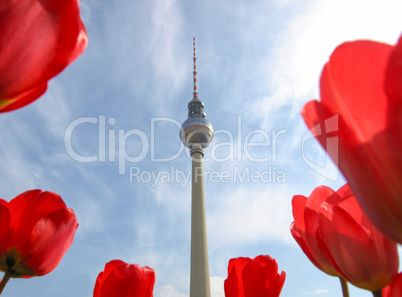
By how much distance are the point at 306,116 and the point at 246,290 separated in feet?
2.36

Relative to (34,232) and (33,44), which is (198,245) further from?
(33,44)

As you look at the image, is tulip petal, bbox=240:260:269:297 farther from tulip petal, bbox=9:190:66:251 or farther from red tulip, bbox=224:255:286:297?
tulip petal, bbox=9:190:66:251

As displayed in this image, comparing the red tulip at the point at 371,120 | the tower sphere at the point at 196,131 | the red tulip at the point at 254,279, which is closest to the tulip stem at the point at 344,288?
the red tulip at the point at 254,279

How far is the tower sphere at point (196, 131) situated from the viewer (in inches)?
1508

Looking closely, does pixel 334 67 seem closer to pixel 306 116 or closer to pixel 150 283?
pixel 306 116

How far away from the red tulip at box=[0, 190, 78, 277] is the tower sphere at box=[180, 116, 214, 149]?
122ft

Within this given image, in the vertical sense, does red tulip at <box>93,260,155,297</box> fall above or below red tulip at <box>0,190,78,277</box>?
below

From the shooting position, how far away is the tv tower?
26.4 m

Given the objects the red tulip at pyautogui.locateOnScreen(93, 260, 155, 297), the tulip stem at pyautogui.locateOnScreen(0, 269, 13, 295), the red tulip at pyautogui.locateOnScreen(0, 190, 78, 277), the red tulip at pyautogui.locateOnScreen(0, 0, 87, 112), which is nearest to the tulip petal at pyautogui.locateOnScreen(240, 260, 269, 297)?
the red tulip at pyautogui.locateOnScreen(93, 260, 155, 297)

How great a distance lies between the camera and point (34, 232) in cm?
93

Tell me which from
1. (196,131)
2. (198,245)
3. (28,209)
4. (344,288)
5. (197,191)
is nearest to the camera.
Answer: (344,288)

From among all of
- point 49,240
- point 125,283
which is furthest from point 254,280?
point 49,240

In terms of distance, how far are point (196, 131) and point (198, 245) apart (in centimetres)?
1485

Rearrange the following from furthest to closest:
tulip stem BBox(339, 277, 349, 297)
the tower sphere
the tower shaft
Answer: the tower sphere, the tower shaft, tulip stem BBox(339, 277, 349, 297)
